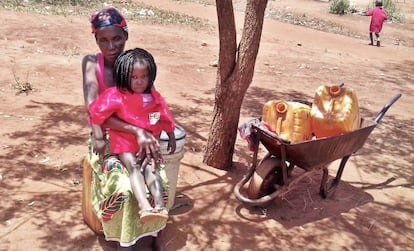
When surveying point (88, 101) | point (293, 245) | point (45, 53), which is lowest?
point (293, 245)

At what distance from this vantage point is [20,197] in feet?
11.9

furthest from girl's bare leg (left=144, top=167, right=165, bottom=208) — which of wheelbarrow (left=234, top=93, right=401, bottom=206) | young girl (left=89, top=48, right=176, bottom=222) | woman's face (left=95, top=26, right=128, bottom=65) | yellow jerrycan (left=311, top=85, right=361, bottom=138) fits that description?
yellow jerrycan (left=311, top=85, right=361, bottom=138)

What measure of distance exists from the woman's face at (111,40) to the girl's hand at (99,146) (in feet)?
1.90

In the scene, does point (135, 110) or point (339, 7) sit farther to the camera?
point (339, 7)

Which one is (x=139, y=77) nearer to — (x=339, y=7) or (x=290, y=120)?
(x=290, y=120)

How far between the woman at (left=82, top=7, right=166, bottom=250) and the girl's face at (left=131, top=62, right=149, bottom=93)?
0.79 ft

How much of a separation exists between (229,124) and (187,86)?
3.30 m

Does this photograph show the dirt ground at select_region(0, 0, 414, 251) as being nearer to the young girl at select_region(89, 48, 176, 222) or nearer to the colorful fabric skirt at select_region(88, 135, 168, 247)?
the colorful fabric skirt at select_region(88, 135, 168, 247)

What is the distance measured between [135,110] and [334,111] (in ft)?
6.15

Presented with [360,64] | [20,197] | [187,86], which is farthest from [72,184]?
[360,64]

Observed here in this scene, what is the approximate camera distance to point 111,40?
114 inches

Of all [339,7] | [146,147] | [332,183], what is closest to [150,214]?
[146,147]

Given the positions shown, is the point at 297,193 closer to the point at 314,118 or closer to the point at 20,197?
the point at 314,118

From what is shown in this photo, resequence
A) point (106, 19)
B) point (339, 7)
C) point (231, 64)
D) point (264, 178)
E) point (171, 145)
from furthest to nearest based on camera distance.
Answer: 1. point (339, 7)
2. point (231, 64)
3. point (264, 178)
4. point (171, 145)
5. point (106, 19)
